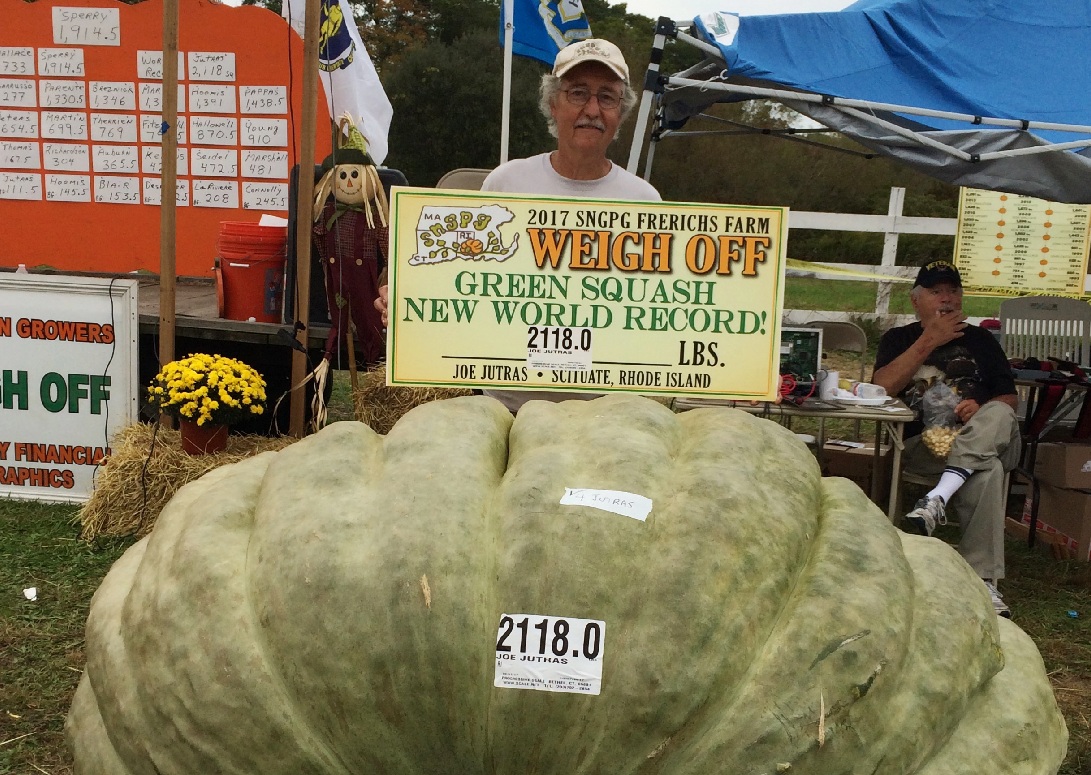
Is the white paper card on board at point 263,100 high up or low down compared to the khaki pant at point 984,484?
up

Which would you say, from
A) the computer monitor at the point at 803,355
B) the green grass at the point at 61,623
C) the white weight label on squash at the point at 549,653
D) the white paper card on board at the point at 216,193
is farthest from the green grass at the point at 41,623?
the white paper card on board at the point at 216,193

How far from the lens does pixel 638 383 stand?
7.02ft

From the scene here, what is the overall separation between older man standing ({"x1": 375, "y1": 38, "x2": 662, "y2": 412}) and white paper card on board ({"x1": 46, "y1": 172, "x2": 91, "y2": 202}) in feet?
22.2

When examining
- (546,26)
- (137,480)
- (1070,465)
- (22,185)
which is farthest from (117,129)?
(1070,465)

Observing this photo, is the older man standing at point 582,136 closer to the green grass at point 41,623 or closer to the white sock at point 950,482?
the green grass at point 41,623

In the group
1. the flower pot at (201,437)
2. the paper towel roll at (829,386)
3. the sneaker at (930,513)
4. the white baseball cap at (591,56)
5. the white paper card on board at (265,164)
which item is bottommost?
the sneaker at (930,513)

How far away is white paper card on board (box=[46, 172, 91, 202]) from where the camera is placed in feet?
27.6

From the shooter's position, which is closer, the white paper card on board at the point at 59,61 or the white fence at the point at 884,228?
the white paper card on board at the point at 59,61

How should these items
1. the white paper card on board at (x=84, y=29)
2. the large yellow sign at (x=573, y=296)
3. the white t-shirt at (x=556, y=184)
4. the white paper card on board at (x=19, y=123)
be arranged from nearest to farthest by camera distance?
the large yellow sign at (x=573, y=296)
the white t-shirt at (x=556, y=184)
the white paper card on board at (x=84, y=29)
the white paper card on board at (x=19, y=123)

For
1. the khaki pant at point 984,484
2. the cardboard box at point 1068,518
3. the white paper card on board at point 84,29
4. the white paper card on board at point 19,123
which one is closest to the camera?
the khaki pant at point 984,484

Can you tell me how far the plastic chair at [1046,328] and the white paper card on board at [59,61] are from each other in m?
8.06

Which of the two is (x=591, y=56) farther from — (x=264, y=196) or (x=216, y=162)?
(x=216, y=162)

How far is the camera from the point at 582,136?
2.91 metres

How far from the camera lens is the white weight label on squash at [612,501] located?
130 centimetres
